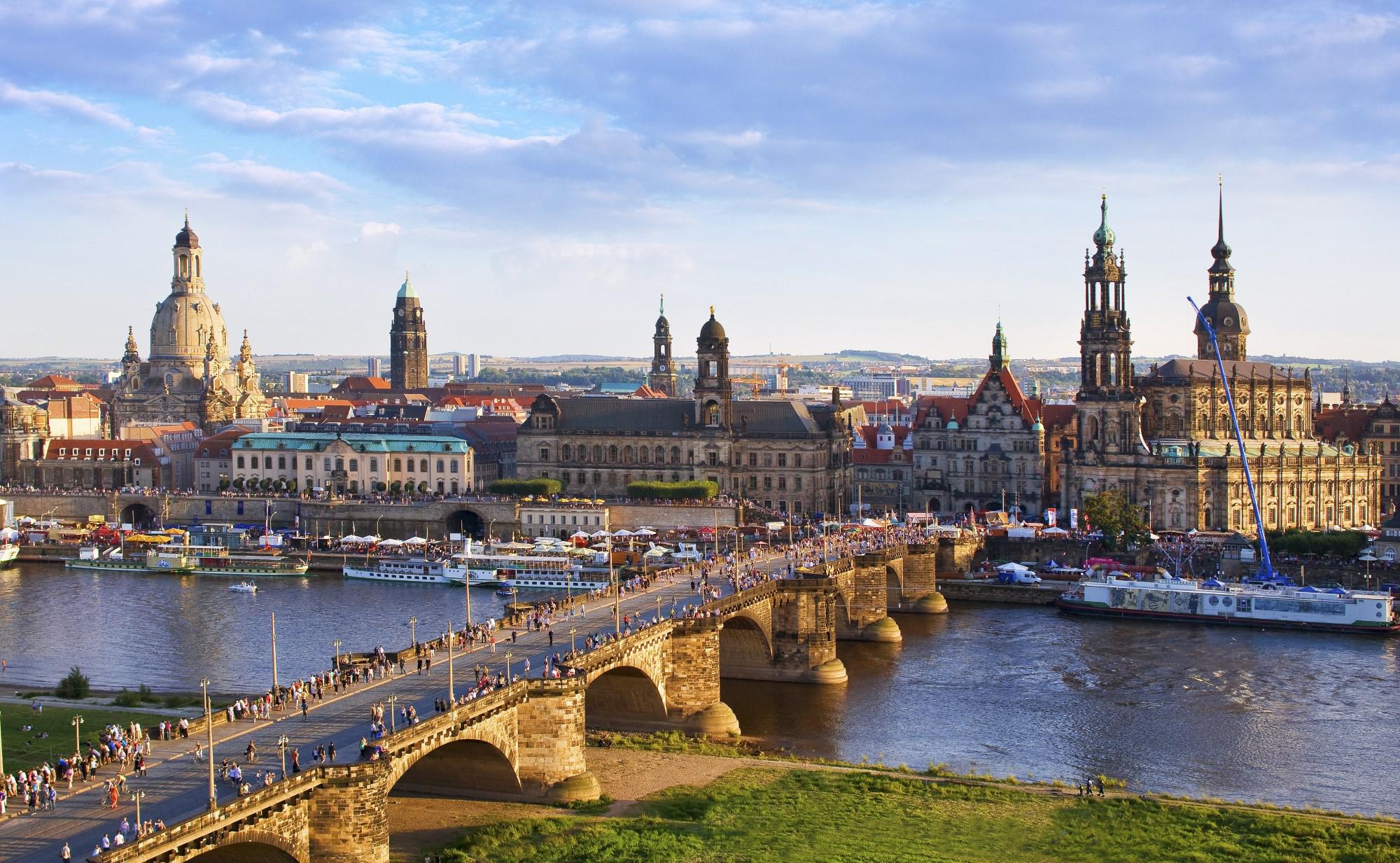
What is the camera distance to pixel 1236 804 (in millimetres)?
50688

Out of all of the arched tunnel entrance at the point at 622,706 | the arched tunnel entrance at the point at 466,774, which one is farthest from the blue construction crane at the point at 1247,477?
the arched tunnel entrance at the point at 466,774

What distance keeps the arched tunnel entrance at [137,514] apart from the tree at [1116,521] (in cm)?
7236

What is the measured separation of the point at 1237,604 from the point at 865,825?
49.5 metres

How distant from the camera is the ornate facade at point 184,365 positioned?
614 feet

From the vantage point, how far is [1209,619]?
90625 millimetres

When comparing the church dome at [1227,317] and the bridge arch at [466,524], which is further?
the church dome at [1227,317]

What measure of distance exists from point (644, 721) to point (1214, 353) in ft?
282

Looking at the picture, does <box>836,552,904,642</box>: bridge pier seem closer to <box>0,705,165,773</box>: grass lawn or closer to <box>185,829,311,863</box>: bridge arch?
<box>0,705,165,773</box>: grass lawn

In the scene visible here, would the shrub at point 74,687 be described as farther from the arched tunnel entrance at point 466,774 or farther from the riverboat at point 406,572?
the riverboat at point 406,572

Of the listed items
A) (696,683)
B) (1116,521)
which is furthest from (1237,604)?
(696,683)

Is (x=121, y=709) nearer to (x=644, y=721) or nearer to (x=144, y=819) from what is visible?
(x=644, y=721)

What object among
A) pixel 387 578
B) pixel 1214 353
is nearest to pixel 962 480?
pixel 1214 353

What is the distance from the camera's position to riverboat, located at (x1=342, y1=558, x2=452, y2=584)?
4277 inches

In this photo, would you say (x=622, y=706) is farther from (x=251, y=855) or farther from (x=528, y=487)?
(x=528, y=487)
